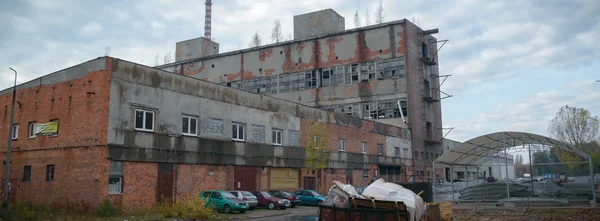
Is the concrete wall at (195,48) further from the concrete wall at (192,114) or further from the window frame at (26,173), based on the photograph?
the window frame at (26,173)

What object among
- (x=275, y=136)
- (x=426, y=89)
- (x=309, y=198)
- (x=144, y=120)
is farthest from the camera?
(x=426, y=89)

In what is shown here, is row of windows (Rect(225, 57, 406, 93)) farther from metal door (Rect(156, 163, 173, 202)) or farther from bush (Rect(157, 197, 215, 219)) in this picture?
bush (Rect(157, 197, 215, 219))

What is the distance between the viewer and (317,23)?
2341 inches

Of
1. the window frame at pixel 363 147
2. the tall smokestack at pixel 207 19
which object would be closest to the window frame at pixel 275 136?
the window frame at pixel 363 147

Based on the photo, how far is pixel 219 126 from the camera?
98.6 ft

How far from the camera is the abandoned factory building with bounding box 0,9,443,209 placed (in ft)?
78.4

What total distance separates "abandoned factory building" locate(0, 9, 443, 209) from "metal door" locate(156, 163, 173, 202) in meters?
0.06

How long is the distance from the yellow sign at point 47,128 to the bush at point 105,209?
6.04 m

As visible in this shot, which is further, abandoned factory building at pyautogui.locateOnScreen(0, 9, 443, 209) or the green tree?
the green tree

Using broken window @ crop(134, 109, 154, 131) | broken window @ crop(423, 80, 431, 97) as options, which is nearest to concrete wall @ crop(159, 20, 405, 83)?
broken window @ crop(423, 80, 431, 97)

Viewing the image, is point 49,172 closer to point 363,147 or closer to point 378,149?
point 363,147

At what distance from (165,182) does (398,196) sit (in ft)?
51.1

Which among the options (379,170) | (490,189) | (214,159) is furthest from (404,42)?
(214,159)

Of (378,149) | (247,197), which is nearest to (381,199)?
(247,197)
